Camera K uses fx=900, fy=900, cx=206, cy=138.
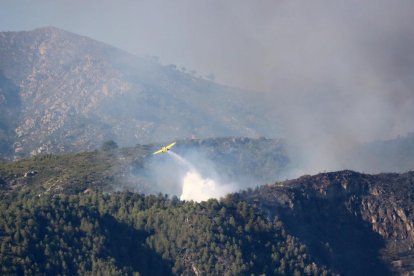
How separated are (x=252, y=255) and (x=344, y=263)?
26.7 metres

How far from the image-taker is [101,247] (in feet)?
582

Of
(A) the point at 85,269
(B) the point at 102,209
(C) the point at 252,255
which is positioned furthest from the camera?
(B) the point at 102,209

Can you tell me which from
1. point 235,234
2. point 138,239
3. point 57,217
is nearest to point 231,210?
point 235,234

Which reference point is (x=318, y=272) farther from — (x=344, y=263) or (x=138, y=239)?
(x=138, y=239)

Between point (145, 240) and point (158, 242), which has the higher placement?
point (145, 240)

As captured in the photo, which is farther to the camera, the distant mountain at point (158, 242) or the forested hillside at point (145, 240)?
the distant mountain at point (158, 242)

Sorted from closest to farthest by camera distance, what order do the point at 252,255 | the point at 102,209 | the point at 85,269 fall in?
the point at 85,269 < the point at 252,255 < the point at 102,209

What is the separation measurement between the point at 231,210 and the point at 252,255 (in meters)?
17.1

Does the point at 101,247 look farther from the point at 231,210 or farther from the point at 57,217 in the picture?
the point at 231,210

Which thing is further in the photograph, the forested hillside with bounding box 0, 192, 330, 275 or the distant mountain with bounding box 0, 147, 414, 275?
the distant mountain with bounding box 0, 147, 414, 275

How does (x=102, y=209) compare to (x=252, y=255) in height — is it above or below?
above

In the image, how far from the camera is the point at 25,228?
573ft

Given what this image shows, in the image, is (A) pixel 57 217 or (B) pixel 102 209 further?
(B) pixel 102 209

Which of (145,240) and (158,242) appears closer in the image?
(158,242)
